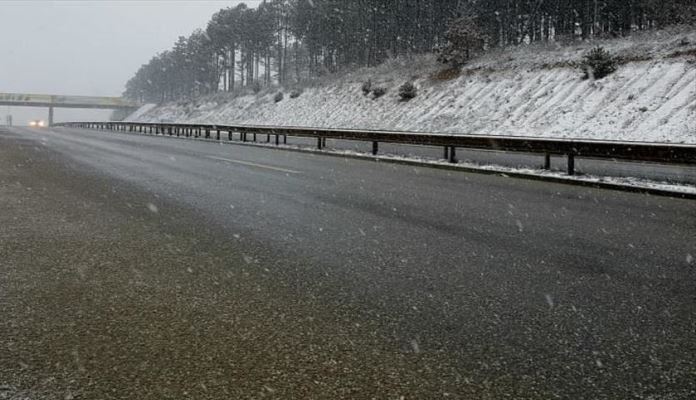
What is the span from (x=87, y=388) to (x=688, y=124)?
881 inches

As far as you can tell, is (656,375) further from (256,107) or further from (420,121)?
(256,107)

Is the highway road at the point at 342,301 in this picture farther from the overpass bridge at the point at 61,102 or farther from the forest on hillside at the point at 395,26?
the overpass bridge at the point at 61,102

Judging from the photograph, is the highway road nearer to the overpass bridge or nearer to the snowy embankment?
the snowy embankment

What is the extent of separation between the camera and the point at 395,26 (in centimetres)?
5919

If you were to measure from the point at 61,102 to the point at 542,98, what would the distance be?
130 m

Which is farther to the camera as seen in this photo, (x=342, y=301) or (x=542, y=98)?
(x=542, y=98)

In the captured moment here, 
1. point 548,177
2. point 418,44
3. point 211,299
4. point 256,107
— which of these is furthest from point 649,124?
point 256,107

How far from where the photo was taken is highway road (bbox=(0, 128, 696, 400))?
2.46 meters

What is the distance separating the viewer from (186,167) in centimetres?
1268

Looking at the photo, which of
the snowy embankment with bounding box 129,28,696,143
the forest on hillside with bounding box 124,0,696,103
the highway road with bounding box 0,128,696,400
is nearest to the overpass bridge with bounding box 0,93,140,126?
the forest on hillside with bounding box 124,0,696,103

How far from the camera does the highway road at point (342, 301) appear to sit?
246cm

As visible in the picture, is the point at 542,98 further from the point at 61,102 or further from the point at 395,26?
the point at 61,102

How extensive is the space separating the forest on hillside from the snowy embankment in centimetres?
Result: 403

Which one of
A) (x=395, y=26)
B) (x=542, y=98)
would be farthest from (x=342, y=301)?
(x=395, y=26)
